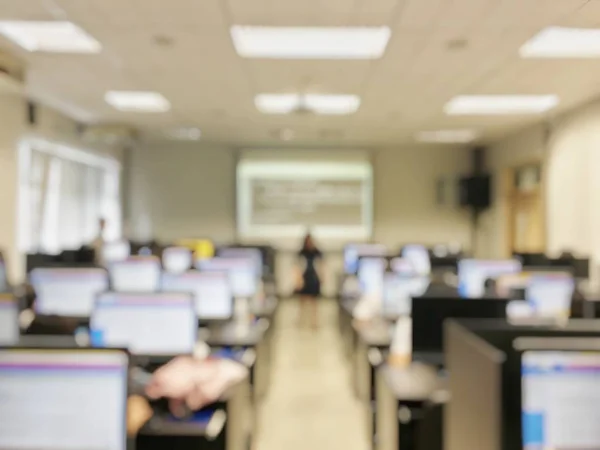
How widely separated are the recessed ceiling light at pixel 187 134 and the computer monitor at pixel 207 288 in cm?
626

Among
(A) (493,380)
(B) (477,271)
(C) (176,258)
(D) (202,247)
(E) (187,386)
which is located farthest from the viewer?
(D) (202,247)

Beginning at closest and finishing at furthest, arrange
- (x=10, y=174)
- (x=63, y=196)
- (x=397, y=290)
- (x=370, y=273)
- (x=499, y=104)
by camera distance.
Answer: (x=397, y=290) < (x=370, y=273) < (x=10, y=174) < (x=499, y=104) < (x=63, y=196)

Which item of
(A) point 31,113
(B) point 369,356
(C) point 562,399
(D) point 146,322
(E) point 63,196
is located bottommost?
(B) point 369,356

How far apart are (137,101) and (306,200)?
5614 mm

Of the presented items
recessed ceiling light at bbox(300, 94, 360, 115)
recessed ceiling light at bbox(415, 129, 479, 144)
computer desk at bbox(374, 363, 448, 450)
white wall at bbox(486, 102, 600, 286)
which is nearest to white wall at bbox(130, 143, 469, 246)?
recessed ceiling light at bbox(415, 129, 479, 144)

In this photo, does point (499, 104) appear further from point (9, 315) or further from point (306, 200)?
point (9, 315)

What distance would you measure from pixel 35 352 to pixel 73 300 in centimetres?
334

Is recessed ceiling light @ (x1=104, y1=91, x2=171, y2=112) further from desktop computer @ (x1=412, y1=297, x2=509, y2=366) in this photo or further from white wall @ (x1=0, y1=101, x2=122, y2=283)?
desktop computer @ (x1=412, y1=297, x2=509, y2=366)

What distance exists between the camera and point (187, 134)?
38.0 ft

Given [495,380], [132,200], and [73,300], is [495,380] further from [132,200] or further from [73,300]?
[132,200]

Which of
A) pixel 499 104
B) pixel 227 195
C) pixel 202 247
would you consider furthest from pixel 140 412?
pixel 227 195

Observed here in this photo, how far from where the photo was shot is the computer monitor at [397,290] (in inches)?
204

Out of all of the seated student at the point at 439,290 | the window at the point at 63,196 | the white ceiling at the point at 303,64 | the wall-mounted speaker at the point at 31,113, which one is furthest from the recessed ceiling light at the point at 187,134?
the seated student at the point at 439,290

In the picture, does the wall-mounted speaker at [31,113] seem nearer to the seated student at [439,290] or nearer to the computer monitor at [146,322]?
the computer monitor at [146,322]
